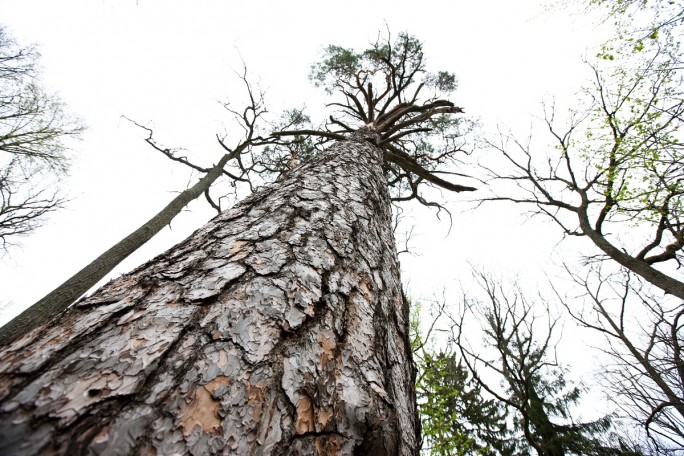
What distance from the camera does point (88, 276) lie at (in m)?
3.80

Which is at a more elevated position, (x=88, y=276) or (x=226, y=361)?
(x=88, y=276)

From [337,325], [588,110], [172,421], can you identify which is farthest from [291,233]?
[588,110]

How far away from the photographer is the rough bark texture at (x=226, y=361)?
414 mm

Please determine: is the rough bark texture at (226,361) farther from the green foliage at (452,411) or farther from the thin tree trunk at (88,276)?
the green foliage at (452,411)

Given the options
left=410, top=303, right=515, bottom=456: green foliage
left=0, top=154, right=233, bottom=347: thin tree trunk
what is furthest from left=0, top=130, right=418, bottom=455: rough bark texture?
left=410, top=303, right=515, bottom=456: green foliage

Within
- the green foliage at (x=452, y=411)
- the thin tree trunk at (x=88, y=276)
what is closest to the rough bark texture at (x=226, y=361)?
the thin tree trunk at (x=88, y=276)

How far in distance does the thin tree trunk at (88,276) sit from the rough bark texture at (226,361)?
239 centimetres

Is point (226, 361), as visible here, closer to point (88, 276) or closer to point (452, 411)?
point (88, 276)

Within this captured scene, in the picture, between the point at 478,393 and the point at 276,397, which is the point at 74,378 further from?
the point at 478,393

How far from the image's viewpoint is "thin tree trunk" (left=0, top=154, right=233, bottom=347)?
10.3 feet

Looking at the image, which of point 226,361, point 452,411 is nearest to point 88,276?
point 226,361

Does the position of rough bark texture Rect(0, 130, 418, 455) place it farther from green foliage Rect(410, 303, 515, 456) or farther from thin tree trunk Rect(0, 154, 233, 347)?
green foliage Rect(410, 303, 515, 456)

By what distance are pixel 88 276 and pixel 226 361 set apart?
4511 millimetres

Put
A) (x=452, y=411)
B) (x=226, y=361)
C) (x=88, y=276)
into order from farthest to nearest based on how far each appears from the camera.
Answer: (x=452, y=411)
(x=88, y=276)
(x=226, y=361)
